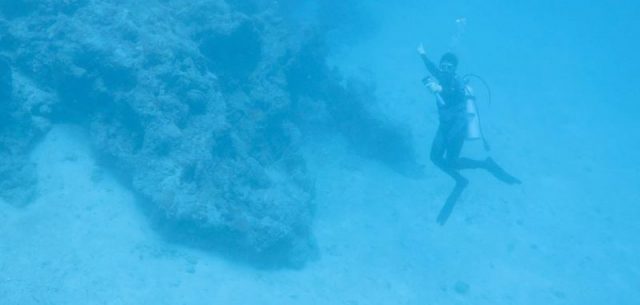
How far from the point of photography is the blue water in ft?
20.9

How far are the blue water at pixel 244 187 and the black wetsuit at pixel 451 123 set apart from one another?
1169 millimetres

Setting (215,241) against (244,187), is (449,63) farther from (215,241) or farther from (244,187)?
(215,241)

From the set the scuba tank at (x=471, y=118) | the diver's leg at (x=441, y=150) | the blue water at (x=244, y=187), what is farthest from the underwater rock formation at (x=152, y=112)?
the scuba tank at (x=471, y=118)

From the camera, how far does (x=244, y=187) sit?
295 inches

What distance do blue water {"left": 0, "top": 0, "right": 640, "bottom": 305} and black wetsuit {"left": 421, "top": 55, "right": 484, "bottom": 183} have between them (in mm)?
1169

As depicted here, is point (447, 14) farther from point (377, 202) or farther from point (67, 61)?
point (67, 61)

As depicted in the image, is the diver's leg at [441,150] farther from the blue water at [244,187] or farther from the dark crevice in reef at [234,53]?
the dark crevice in reef at [234,53]

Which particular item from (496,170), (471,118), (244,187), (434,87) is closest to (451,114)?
(471,118)

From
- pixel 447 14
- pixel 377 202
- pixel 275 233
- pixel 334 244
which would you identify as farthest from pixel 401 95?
pixel 447 14

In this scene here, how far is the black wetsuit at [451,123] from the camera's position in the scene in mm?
8078

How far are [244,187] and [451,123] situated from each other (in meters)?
4.22

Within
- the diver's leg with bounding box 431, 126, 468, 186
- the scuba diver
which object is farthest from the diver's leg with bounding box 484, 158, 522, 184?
the diver's leg with bounding box 431, 126, 468, 186

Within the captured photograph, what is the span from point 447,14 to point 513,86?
902cm

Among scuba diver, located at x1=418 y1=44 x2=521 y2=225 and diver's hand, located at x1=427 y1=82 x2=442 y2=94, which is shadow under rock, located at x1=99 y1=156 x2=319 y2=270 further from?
diver's hand, located at x1=427 y1=82 x2=442 y2=94
